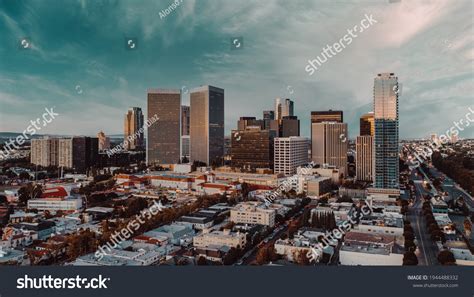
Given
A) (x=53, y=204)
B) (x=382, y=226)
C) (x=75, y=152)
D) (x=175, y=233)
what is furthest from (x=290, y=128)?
(x=175, y=233)

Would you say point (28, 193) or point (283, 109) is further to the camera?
point (283, 109)

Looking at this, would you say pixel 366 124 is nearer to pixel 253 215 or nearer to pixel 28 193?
pixel 253 215

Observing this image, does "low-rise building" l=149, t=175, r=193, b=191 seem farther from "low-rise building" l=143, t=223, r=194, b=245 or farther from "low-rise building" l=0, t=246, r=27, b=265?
"low-rise building" l=0, t=246, r=27, b=265

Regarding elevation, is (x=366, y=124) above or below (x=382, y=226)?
above

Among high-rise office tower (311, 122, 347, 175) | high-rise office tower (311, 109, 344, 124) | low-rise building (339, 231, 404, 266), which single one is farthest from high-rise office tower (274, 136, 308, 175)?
low-rise building (339, 231, 404, 266)

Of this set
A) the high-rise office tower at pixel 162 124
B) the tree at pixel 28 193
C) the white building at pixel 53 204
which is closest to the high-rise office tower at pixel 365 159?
the high-rise office tower at pixel 162 124
